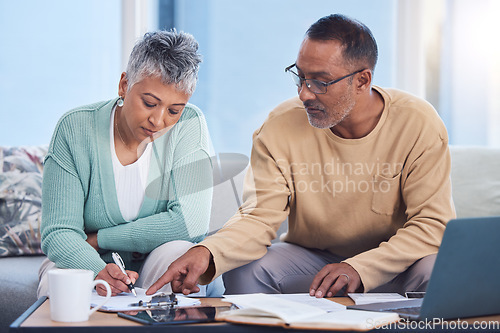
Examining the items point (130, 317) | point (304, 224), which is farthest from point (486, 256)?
point (304, 224)

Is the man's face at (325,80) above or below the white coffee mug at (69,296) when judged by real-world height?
above

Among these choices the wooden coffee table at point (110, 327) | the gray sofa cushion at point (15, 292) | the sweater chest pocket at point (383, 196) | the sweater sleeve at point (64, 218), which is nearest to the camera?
the wooden coffee table at point (110, 327)

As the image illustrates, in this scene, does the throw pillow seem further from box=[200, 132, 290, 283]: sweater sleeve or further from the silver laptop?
the silver laptop

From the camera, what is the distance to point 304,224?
1.95m

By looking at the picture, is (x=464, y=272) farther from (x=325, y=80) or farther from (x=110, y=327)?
(x=325, y=80)

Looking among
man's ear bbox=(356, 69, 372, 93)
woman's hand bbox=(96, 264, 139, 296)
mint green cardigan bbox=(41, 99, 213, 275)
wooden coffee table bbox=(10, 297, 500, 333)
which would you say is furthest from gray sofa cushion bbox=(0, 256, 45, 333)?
man's ear bbox=(356, 69, 372, 93)

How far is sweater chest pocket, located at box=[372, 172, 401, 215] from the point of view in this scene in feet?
6.11

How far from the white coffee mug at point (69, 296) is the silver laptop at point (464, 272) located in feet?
2.05

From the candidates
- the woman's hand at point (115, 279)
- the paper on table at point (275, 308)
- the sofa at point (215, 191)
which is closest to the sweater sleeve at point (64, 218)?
the woman's hand at point (115, 279)

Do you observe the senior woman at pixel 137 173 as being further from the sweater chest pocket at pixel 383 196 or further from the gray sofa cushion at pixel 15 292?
the sweater chest pocket at pixel 383 196

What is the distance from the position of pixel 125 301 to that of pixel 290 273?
0.69 m

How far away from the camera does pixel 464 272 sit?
3.70 ft

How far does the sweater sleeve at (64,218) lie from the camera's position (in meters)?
1.62

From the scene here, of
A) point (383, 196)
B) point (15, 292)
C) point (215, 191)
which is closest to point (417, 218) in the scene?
point (383, 196)
